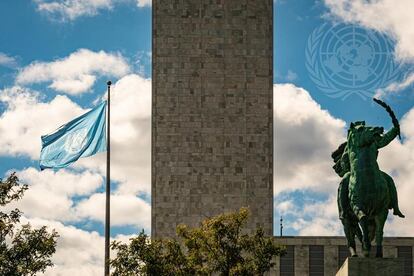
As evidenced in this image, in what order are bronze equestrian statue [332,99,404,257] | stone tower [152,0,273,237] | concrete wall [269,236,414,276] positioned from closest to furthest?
1. bronze equestrian statue [332,99,404,257]
2. stone tower [152,0,273,237]
3. concrete wall [269,236,414,276]

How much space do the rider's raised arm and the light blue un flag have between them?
2619 cm

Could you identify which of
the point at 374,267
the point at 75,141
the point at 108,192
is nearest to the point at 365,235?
the point at 374,267

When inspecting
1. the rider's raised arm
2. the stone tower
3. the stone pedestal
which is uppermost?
the stone tower

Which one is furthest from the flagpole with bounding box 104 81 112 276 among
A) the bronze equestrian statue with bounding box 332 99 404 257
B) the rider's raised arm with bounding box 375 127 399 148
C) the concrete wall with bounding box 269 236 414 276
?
the concrete wall with bounding box 269 236 414 276

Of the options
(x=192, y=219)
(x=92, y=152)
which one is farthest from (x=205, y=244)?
(x=192, y=219)

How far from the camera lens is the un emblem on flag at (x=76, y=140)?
197ft

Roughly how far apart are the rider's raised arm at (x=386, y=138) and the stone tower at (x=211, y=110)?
172ft

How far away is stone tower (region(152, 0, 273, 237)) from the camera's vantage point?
3501 inches

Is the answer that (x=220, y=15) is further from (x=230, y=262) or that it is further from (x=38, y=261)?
(x=38, y=261)

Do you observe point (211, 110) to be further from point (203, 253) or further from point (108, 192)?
point (108, 192)

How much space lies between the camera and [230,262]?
63.8 m

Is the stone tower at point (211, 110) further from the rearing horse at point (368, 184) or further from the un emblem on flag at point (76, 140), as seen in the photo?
the rearing horse at point (368, 184)

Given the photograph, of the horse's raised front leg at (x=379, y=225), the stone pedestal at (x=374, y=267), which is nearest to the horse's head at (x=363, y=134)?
the horse's raised front leg at (x=379, y=225)

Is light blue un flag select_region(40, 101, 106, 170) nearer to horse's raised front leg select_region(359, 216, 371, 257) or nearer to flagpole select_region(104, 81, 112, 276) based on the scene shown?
flagpole select_region(104, 81, 112, 276)
